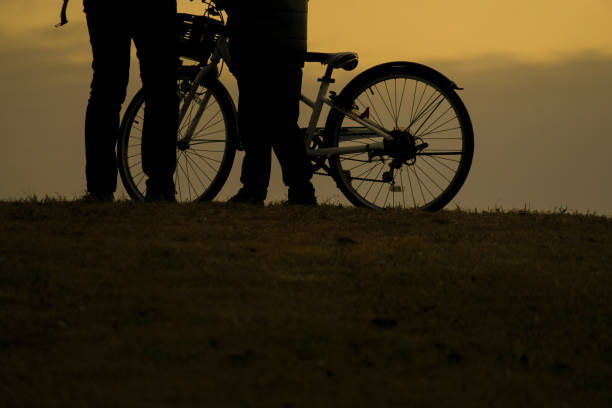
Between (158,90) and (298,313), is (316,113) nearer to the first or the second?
(158,90)

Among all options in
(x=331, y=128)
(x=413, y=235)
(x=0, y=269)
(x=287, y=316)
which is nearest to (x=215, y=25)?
(x=331, y=128)

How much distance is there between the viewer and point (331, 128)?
7703mm

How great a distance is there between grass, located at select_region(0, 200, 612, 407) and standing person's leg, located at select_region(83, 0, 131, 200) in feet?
3.05

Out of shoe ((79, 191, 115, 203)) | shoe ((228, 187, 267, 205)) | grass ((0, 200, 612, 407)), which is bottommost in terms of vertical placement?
grass ((0, 200, 612, 407))

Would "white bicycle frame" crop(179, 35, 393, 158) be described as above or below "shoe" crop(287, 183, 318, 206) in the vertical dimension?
above

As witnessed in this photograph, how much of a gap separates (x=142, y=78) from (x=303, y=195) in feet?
4.84

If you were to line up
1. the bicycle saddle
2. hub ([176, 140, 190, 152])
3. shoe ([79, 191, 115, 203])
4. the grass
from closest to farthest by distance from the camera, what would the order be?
the grass < the bicycle saddle < shoe ([79, 191, 115, 203]) < hub ([176, 140, 190, 152])

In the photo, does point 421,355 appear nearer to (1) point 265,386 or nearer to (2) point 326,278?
(1) point 265,386

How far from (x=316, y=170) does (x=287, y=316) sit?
3.31 metres

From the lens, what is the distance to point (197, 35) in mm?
8016

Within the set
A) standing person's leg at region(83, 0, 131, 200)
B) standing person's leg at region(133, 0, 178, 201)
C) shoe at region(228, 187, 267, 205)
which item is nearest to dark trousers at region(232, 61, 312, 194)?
shoe at region(228, 187, 267, 205)

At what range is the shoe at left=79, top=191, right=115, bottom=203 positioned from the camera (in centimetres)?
795

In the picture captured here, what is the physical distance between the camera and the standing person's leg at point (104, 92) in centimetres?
744

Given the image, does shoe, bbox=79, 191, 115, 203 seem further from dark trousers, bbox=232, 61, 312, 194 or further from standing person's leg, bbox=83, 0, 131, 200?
dark trousers, bbox=232, 61, 312, 194
